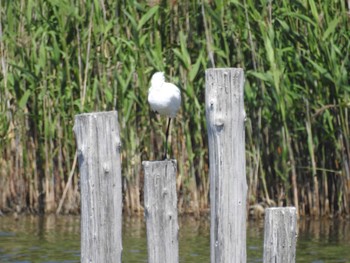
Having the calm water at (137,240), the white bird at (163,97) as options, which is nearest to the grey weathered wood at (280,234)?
the white bird at (163,97)

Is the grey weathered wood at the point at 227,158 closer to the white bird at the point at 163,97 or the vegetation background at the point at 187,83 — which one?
the white bird at the point at 163,97

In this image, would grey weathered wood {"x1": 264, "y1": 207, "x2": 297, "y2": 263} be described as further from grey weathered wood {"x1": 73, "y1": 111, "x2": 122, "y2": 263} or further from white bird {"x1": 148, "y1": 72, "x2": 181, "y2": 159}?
white bird {"x1": 148, "y1": 72, "x2": 181, "y2": 159}

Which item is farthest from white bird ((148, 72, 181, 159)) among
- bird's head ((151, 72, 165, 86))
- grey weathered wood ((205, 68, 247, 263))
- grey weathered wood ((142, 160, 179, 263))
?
grey weathered wood ((205, 68, 247, 263))

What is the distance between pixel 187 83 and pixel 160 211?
5.15 meters

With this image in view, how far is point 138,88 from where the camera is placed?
11.5 meters

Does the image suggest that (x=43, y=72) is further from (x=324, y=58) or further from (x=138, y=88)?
(x=324, y=58)

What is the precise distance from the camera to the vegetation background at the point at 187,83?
10977mm

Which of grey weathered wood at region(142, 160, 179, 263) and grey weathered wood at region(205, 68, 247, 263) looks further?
grey weathered wood at region(142, 160, 179, 263)

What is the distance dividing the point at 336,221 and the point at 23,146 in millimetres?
3456

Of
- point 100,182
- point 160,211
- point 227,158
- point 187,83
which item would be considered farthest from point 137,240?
point 227,158

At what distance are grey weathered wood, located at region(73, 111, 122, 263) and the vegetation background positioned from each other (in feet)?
16.5

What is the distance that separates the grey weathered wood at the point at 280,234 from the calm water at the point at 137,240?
3.76m

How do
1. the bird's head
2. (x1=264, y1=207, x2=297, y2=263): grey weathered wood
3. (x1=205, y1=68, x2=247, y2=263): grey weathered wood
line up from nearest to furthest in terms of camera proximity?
(x1=205, y1=68, x2=247, y2=263): grey weathered wood < (x1=264, y1=207, x2=297, y2=263): grey weathered wood < the bird's head

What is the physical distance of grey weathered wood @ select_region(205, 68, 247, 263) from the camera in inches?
227
